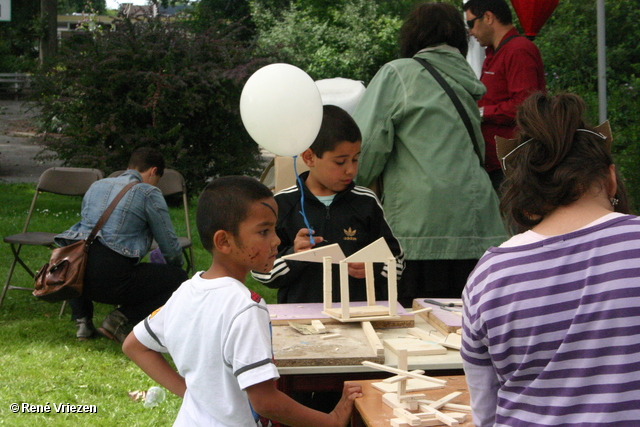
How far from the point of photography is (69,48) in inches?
364

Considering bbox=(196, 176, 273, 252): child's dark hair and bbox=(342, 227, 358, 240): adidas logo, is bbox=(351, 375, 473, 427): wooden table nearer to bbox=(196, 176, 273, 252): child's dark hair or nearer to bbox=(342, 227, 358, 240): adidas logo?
bbox=(196, 176, 273, 252): child's dark hair

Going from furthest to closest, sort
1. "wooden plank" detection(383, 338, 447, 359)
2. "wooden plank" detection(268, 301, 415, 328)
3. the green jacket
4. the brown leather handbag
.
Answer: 1. the brown leather handbag
2. the green jacket
3. "wooden plank" detection(268, 301, 415, 328)
4. "wooden plank" detection(383, 338, 447, 359)

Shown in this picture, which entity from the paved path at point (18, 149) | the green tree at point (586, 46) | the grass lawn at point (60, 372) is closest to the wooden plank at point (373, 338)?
the grass lawn at point (60, 372)

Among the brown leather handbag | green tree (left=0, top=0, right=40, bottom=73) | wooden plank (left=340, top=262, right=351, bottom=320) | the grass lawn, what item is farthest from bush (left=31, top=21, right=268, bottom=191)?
green tree (left=0, top=0, right=40, bottom=73)

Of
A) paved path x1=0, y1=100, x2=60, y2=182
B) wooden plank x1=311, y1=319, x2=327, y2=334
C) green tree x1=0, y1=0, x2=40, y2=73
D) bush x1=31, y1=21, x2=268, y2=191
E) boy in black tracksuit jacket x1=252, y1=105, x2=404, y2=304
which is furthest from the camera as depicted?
green tree x1=0, y1=0, x2=40, y2=73

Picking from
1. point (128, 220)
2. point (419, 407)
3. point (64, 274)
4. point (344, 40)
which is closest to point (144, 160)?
point (128, 220)

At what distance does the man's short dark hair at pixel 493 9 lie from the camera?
3877 millimetres

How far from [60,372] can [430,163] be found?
2665 millimetres

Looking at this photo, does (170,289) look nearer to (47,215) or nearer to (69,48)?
(47,215)

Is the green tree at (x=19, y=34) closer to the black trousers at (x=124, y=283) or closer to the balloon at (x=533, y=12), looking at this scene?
the black trousers at (x=124, y=283)

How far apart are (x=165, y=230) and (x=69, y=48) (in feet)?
17.5

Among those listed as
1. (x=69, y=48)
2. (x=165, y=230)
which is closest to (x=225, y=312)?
(x=165, y=230)

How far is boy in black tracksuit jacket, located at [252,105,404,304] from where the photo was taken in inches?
116

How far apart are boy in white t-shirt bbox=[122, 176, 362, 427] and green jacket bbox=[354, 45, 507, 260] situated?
4.38 ft
